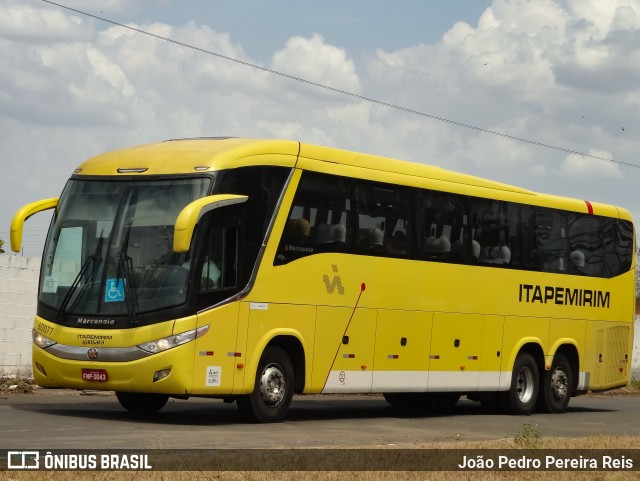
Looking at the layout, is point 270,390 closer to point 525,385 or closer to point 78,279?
point 78,279

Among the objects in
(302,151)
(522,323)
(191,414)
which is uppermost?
(302,151)

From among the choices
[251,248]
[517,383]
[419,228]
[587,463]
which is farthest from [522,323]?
[587,463]

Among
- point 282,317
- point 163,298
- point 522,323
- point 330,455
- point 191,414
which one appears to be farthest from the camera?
point 522,323

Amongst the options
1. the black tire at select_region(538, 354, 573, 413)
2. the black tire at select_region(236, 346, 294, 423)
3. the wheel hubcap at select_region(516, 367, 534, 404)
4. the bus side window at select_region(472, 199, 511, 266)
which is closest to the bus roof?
the bus side window at select_region(472, 199, 511, 266)

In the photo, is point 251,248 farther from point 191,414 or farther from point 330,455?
point 330,455

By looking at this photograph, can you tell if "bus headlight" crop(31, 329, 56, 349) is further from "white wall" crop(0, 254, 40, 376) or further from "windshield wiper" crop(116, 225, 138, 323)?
"white wall" crop(0, 254, 40, 376)

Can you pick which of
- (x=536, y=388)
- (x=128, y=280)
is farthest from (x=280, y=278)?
(x=536, y=388)

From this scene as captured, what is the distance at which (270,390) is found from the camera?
60.6 feet

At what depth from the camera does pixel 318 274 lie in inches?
753

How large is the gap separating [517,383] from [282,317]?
6.77m

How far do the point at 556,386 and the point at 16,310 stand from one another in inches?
378

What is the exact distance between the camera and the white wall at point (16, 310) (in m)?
22.7

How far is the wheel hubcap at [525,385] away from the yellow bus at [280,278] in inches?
1.0

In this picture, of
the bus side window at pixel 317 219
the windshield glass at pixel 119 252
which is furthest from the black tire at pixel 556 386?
the windshield glass at pixel 119 252
